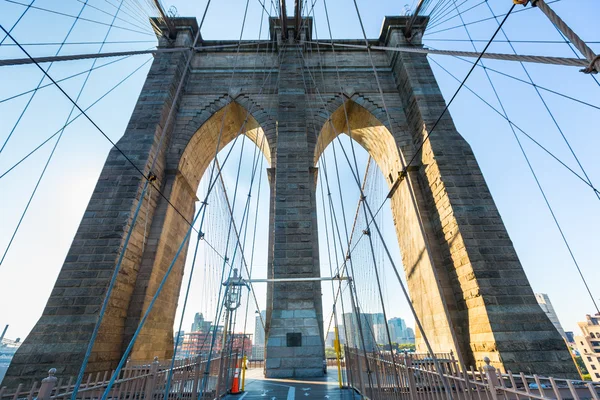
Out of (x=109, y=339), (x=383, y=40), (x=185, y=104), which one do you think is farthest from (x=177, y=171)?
(x=383, y=40)

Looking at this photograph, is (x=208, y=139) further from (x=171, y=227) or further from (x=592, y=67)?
(x=592, y=67)

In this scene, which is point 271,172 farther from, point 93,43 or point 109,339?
point 109,339

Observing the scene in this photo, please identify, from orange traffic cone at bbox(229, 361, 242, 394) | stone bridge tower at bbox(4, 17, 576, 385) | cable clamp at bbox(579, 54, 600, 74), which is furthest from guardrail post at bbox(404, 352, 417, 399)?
orange traffic cone at bbox(229, 361, 242, 394)

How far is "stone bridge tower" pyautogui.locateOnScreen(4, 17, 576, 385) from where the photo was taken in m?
7.11

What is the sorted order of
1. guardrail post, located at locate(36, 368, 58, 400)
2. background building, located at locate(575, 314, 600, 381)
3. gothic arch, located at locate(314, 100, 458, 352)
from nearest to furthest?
guardrail post, located at locate(36, 368, 58, 400), gothic arch, located at locate(314, 100, 458, 352), background building, located at locate(575, 314, 600, 381)

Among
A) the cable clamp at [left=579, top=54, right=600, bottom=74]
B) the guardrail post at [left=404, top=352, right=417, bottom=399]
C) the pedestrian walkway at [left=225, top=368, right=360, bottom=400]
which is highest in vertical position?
the cable clamp at [left=579, top=54, right=600, bottom=74]

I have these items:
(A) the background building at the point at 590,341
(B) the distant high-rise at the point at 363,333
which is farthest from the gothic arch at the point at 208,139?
(A) the background building at the point at 590,341

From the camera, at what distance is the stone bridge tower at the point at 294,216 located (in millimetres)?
7113

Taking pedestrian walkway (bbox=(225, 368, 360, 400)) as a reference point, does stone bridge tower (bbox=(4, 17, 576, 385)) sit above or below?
above

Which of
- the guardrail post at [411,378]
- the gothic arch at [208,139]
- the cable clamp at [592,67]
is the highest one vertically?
the gothic arch at [208,139]

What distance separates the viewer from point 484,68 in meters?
7.50

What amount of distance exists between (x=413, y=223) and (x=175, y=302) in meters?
9.81

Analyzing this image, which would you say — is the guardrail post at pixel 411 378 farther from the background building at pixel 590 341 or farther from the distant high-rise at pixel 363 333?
the background building at pixel 590 341

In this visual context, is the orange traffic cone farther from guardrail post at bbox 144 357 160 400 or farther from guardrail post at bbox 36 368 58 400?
guardrail post at bbox 36 368 58 400
